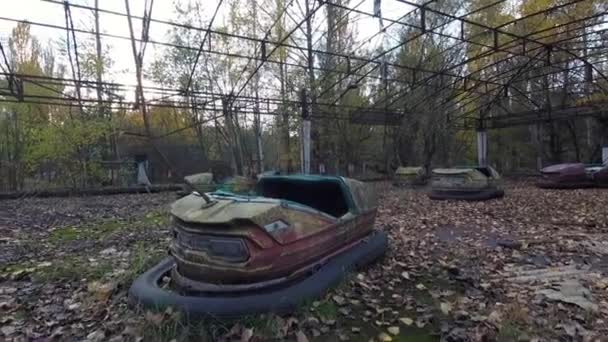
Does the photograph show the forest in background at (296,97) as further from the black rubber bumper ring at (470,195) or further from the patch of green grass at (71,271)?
the patch of green grass at (71,271)

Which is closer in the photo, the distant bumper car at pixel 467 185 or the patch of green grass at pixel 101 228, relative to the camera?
the patch of green grass at pixel 101 228

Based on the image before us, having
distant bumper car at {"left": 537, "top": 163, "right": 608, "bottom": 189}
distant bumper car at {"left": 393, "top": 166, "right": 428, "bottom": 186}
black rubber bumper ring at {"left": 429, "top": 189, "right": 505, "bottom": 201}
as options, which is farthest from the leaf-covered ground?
distant bumper car at {"left": 393, "top": 166, "right": 428, "bottom": 186}

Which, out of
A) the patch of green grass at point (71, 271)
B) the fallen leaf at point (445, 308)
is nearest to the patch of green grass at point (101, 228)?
the patch of green grass at point (71, 271)

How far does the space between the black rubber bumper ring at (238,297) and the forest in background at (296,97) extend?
6148mm

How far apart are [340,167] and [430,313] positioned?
10853mm

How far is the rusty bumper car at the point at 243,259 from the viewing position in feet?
6.03

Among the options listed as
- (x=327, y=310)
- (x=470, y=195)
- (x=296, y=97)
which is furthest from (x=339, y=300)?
(x=296, y=97)

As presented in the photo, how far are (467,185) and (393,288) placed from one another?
487 cm

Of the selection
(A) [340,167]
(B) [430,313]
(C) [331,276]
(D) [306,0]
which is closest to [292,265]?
(C) [331,276]

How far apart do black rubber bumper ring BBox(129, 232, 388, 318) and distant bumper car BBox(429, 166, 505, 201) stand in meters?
4.94

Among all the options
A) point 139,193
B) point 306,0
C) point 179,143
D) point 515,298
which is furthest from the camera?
point 179,143

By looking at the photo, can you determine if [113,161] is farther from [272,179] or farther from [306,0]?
[272,179]

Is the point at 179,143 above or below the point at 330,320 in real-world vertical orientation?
above

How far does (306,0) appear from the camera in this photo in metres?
10.3
